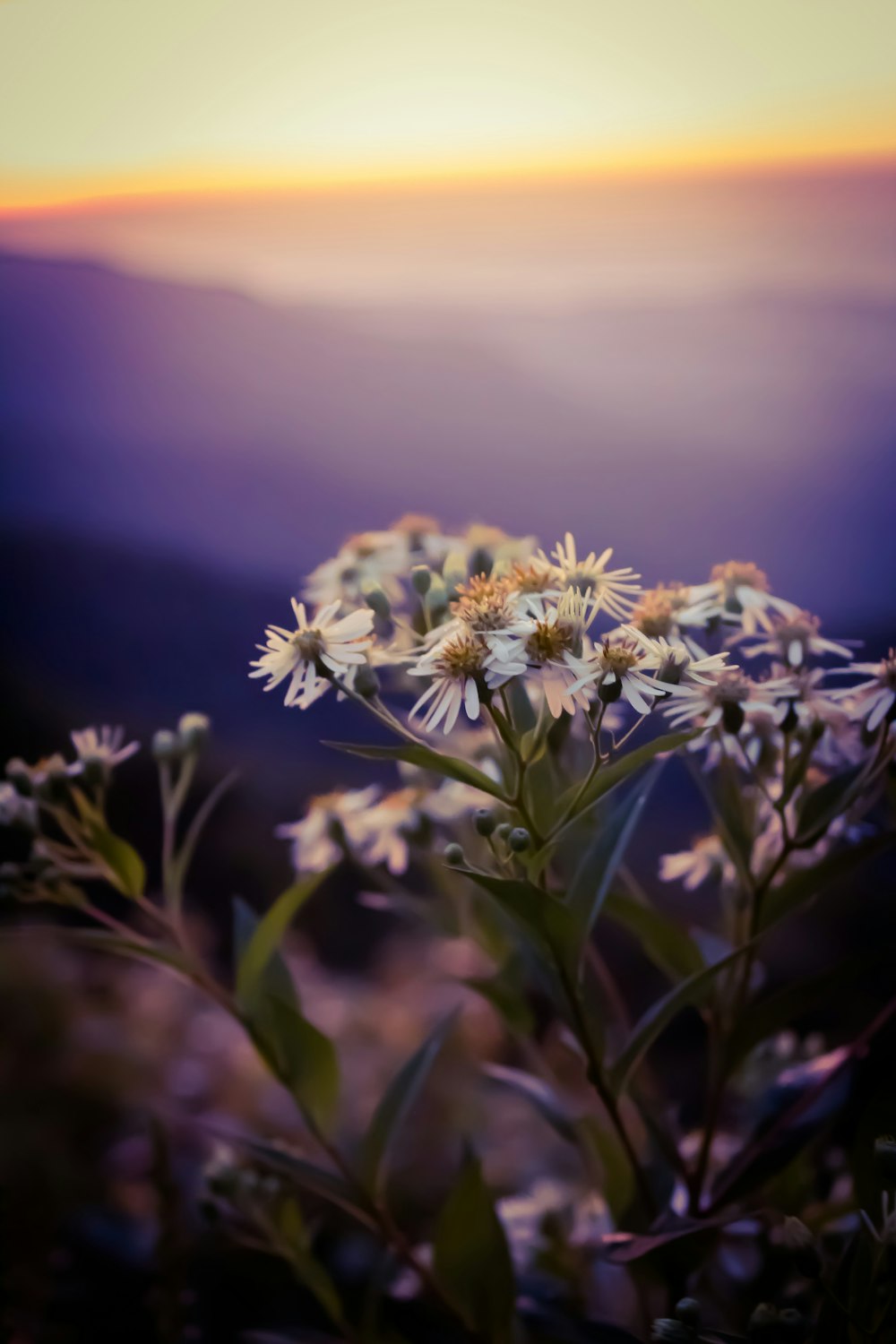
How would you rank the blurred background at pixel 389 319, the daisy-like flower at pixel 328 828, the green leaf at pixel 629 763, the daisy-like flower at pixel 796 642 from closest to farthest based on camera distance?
the green leaf at pixel 629 763 → the daisy-like flower at pixel 796 642 → the daisy-like flower at pixel 328 828 → the blurred background at pixel 389 319

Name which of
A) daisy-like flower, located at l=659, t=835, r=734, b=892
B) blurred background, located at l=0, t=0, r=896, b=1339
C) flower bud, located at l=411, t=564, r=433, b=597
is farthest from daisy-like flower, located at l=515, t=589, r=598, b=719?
blurred background, located at l=0, t=0, r=896, b=1339

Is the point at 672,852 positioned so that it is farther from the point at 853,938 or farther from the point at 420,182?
the point at 420,182

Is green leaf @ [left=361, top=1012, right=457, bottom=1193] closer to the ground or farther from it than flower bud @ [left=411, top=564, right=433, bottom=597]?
closer to the ground

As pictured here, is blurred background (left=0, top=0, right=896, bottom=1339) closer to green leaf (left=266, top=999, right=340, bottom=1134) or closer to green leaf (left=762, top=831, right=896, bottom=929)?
green leaf (left=762, top=831, right=896, bottom=929)

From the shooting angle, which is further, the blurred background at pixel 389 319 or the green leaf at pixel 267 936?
the blurred background at pixel 389 319

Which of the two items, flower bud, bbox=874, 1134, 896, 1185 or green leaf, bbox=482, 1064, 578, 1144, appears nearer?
flower bud, bbox=874, 1134, 896, 1185

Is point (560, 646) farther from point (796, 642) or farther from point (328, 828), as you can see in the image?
point (328, 828)

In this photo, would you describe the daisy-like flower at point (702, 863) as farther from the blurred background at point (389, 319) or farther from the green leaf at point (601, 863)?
the blurred background at point (389, 319)

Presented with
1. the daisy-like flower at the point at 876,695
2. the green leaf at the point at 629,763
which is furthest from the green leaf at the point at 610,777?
the daisy-like flower at the point at 876,695
